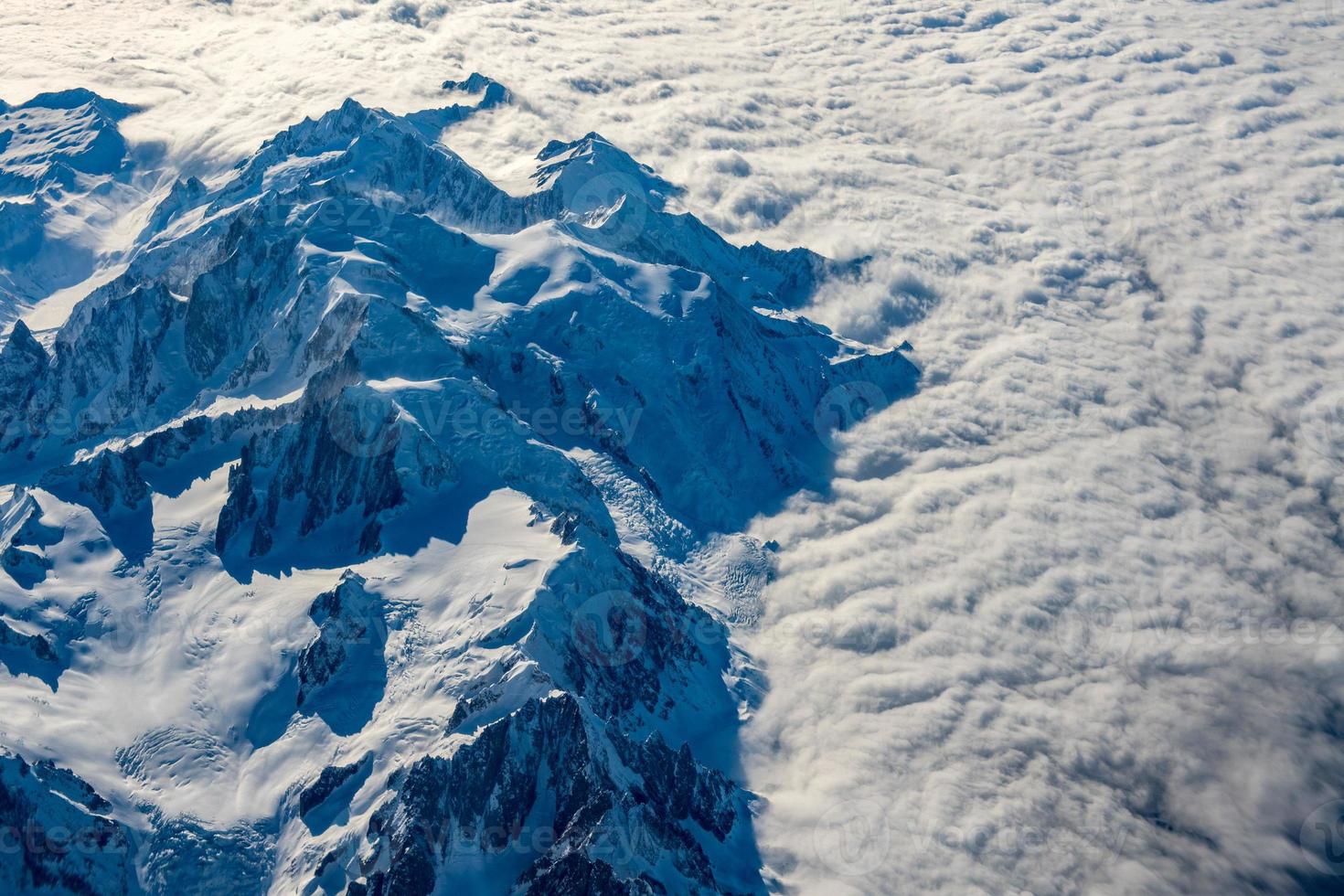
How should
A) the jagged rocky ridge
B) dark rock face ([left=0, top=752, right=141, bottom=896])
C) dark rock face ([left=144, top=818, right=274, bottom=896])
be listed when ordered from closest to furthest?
dark rock face ([left=0, top=752, right=141, bottom=896])
dark rock face ([left=144, top=818, right=274, bottom=896])
the jagged rocky ridge

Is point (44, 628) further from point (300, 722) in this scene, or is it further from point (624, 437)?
point (624, 437)

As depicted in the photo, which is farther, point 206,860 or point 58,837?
point 206,860

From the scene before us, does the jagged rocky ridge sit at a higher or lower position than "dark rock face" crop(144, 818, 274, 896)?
higher

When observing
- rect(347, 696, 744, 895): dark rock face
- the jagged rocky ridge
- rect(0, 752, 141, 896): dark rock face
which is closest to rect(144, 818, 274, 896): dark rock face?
the jagged rocky ridge

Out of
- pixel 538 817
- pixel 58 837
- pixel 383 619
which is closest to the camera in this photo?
pixel 58 837

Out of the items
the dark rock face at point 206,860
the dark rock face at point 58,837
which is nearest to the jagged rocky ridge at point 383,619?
the dark rock face at point 206,860

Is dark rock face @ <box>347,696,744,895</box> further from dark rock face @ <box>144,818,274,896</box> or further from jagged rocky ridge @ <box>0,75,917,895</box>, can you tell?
dark rock face @ <box>144,818,274,896</box>

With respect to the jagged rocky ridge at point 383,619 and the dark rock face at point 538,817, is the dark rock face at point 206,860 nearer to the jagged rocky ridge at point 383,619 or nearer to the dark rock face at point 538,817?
the jagged rocky ridge at point 383,619

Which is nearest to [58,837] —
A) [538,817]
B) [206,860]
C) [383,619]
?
[206,860]

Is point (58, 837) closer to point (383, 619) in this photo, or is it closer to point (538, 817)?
point (383, 619)
